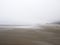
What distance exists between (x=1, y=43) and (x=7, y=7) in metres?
1.12

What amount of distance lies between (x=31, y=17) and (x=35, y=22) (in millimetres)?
123

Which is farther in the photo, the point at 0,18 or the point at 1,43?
the point at 0,18

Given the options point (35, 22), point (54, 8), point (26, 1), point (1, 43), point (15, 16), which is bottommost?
point (1, 43)

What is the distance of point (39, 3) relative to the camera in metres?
1.56

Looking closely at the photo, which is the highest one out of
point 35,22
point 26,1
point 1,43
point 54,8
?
point 26,1

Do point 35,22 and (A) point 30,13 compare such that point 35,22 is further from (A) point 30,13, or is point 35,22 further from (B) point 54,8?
(B) point 54,8

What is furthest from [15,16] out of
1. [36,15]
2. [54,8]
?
[54,8]

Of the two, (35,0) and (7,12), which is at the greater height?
(35,0)

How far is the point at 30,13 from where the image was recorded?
1.54 m

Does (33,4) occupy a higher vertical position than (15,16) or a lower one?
higher

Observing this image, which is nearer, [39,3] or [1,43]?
[1,43]

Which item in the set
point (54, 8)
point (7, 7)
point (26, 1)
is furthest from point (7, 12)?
point (54, 8)

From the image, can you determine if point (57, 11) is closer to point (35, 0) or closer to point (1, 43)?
point (35, 0)

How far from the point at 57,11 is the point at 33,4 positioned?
1.54 ft
